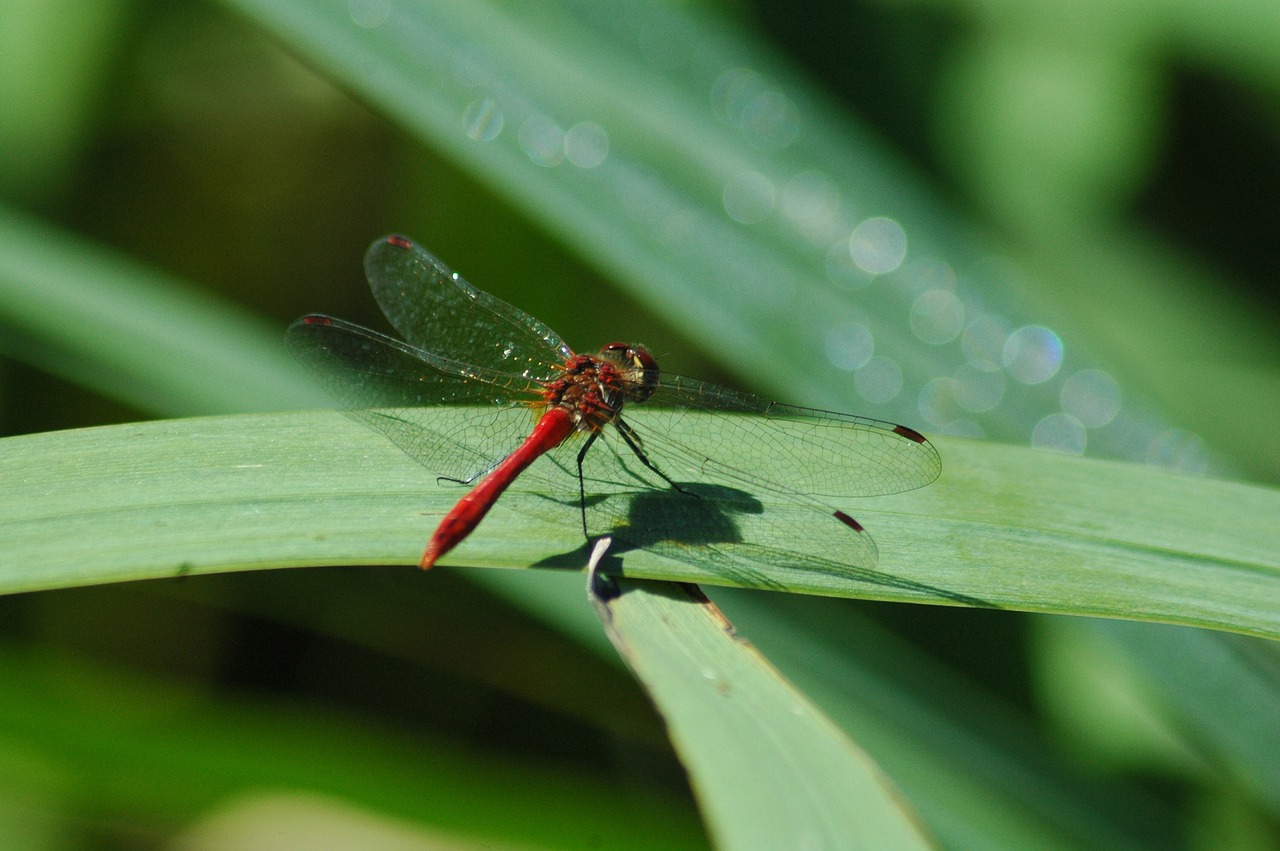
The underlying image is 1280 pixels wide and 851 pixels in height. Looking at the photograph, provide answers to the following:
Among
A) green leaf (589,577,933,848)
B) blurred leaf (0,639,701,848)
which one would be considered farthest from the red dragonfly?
blurred leaf (0,639,701,848)

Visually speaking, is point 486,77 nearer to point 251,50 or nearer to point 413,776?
point 251,50

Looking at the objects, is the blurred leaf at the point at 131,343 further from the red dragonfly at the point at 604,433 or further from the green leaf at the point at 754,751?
the green leaf at the point at 754,751

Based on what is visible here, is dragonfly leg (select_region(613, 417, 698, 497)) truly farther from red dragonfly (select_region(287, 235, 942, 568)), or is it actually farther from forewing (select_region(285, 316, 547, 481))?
forewing (select_region(285, 316, 547, 481))

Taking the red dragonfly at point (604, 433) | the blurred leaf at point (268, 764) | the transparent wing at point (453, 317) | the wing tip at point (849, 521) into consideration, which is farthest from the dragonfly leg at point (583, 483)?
the blurred leaf at point (268, 764)

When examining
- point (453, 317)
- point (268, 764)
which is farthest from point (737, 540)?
point (268, 764)

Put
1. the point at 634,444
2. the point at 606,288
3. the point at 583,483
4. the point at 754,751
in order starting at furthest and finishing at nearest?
1. the point at 606,288
2. the point at 634,444
3. the point at 583,483
4. the point at 754,751

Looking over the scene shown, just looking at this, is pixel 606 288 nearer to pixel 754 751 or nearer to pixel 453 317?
pixel 453 317

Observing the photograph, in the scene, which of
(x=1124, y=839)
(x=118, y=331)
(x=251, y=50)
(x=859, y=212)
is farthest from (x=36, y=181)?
(x=1124, y=839)
